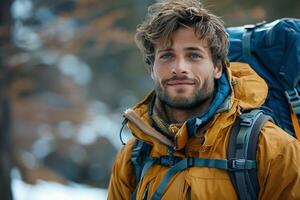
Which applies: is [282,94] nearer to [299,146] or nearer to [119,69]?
[299,146]

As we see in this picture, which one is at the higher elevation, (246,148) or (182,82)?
(182,82)

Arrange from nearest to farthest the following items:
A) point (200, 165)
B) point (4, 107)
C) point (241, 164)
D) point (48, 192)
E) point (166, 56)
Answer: point (241, 164), point (200, 165), point (166, 56), point (4, 107), point (48, 192)

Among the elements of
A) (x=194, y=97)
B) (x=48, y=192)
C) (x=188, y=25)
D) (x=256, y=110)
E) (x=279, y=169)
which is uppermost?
(x=188, y=25)

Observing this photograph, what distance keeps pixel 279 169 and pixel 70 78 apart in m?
10.2

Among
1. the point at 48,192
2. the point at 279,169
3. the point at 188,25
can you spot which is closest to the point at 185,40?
the point at 188,25

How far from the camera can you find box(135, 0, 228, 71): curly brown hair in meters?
3.12

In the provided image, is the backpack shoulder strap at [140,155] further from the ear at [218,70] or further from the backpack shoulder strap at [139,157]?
the ear at [218,70]

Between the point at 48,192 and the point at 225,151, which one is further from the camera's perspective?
the point at 48,192

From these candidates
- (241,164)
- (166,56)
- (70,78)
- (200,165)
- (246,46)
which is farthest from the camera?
(70,78)

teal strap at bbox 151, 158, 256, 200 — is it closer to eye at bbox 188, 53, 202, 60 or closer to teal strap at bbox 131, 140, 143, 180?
teal strap at bbox 131, 140, 143, 180

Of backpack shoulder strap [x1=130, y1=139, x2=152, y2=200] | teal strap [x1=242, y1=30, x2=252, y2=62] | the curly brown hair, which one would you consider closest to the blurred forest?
teal strap [x1=242, y1=30, x2=252, y2=62]

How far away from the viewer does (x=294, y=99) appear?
3096mm

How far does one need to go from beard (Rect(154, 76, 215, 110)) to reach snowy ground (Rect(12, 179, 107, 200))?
7.69 metres

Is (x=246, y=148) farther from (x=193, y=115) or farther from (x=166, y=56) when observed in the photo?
(x=166, y=56)
